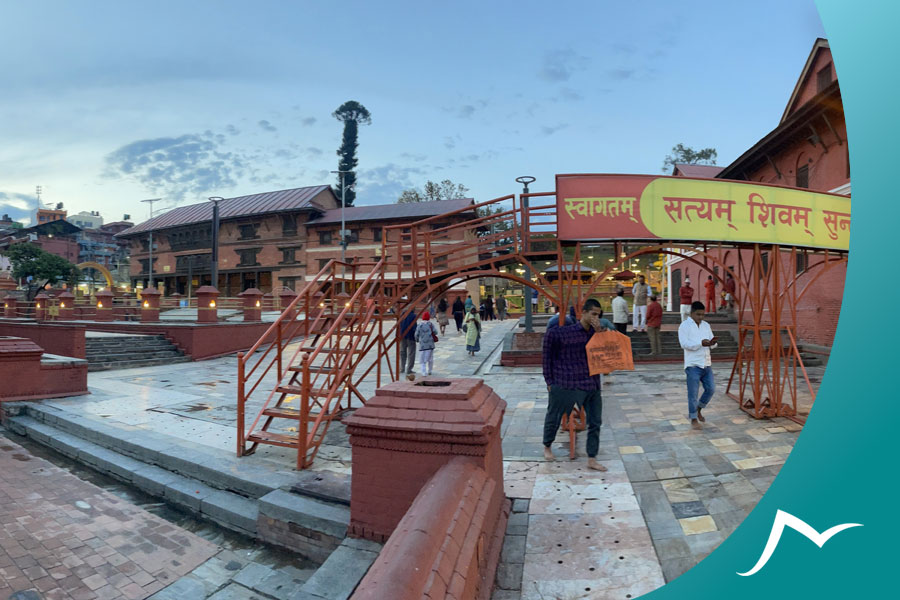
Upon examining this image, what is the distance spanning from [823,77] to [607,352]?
49.0 feet

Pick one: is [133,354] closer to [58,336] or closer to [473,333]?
[58,336]

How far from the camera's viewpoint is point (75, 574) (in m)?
3.97

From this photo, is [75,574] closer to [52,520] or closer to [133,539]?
[133,539]

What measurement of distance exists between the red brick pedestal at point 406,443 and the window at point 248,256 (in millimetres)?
41496

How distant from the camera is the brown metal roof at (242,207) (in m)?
40.3

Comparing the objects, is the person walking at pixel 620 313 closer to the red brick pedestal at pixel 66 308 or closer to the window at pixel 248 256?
the red brick pedestal at pixel 66 308

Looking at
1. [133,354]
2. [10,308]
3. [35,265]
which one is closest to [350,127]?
[35,265]

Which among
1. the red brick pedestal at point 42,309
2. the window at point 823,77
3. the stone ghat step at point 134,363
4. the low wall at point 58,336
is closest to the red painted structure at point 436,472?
the low wall at point 58,336

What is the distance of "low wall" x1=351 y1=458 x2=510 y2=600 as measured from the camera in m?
1.91

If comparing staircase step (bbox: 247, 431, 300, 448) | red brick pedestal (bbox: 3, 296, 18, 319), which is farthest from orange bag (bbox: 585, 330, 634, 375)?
red brick pedestal (bbox: 3, 296, 18, 319)

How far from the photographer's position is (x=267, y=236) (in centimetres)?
4112

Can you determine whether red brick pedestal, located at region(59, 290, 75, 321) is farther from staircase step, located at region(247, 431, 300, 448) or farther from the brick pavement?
staircase step, located at region(247, 431, 300, 448)

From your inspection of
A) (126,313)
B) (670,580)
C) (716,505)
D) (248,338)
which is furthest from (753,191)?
(126,313)

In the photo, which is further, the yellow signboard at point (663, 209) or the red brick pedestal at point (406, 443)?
the yellow signboard at point (663, 209)
